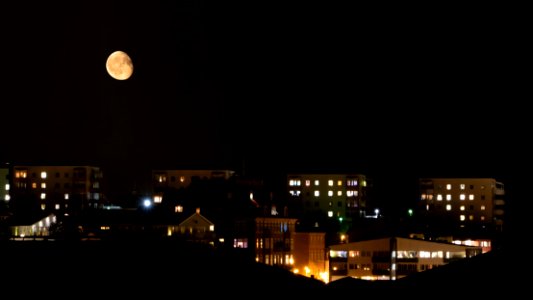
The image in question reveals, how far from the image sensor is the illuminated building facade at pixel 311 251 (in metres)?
25.6

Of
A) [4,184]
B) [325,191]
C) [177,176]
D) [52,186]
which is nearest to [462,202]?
[325,191]

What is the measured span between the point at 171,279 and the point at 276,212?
21.3 meters

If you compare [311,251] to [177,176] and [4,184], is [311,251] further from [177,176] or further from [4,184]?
[4,184]

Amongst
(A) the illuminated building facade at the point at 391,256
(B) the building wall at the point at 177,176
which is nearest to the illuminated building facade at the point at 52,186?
(B) the building wall at the point at 177,176

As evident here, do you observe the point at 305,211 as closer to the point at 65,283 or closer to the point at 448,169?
the point at 448,169

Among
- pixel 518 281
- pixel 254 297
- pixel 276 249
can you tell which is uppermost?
pixel 518 281

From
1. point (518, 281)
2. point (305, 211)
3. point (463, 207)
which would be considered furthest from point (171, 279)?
point (463, 207)

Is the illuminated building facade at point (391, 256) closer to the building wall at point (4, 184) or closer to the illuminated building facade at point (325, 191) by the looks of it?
the illuminated building facade at point (325, 191)

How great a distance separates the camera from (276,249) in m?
24.6

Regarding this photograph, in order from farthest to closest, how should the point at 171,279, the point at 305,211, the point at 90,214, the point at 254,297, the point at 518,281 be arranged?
the point at 305,211, the point at 90,214, the point at 171,279, the point at 254,297, the point at 518,281

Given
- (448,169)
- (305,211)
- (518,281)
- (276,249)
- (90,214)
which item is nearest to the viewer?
(518,281)

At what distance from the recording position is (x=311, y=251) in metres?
25.7

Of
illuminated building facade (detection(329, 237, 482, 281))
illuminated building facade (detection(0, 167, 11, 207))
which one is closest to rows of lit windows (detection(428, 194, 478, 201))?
illuminated building facade (detection(329, 237, 482, 281))

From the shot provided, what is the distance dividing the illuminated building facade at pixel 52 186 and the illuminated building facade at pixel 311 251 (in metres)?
14.3
